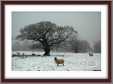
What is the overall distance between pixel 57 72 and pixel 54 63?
1.9 inches

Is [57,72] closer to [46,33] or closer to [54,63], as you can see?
[54,63]

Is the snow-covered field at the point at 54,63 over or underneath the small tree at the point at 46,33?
underneath

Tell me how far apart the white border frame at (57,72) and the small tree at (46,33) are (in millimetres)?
77

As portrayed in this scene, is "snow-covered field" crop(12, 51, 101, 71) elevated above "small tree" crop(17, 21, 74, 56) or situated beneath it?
situated beneath

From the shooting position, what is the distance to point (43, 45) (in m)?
1.19

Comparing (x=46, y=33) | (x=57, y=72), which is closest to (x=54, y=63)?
(x=57, y=72)

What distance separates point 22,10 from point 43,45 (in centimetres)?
21

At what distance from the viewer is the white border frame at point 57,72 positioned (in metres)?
1.18

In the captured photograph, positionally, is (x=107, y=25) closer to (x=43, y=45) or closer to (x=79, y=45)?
(x=79, y=45)

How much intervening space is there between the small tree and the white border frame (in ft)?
0.25

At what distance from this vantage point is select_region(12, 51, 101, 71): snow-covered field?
3.88ft

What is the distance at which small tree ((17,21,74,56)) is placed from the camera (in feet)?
3.90

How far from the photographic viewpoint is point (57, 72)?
1.18m

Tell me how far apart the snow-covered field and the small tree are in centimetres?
5
